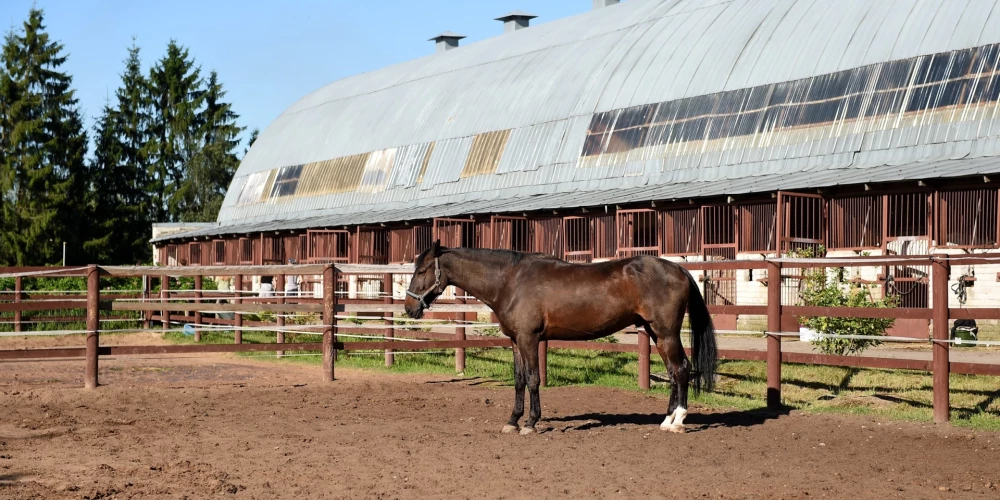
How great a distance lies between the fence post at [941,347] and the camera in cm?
1040

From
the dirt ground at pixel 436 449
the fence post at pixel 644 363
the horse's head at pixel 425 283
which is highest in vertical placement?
the horse's head at pixel 425 283

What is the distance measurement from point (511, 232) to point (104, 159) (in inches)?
1847

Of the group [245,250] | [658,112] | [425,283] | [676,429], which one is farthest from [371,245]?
[676,429]

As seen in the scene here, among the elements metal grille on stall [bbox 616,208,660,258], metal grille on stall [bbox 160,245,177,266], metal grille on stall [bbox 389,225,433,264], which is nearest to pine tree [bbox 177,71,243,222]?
metal grille on stall [bbox 160,245,177,266]

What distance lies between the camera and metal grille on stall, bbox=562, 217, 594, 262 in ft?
101

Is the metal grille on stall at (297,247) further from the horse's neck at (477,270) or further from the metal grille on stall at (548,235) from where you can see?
the horse's neck at (477,270)

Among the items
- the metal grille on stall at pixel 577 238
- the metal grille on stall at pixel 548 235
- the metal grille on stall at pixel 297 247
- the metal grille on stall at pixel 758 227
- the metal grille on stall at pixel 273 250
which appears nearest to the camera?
the metal grille on stall at pixel 758 227

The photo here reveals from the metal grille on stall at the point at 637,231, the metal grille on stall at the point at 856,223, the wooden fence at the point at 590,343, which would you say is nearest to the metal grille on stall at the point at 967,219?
the metal grille on stall at the point at 856,223

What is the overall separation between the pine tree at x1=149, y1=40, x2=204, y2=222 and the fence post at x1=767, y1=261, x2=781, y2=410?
63.0 m

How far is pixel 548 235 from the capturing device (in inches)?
1262

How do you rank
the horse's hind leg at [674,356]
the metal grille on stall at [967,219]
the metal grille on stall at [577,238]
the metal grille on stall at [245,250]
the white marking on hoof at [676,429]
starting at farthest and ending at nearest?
the metal grille on stall at [245,250]
the metal grille on stall at [577,238]
the metal grille on stall at [967,219]
the horse's hind leg at [674,356]
the white marking on hoof at [676,429]

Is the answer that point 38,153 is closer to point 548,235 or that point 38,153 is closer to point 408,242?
point 408,242

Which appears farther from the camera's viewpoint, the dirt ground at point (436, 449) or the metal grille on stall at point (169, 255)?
the metal grille on stall at point (169, 255)

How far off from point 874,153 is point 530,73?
53.7 ft
